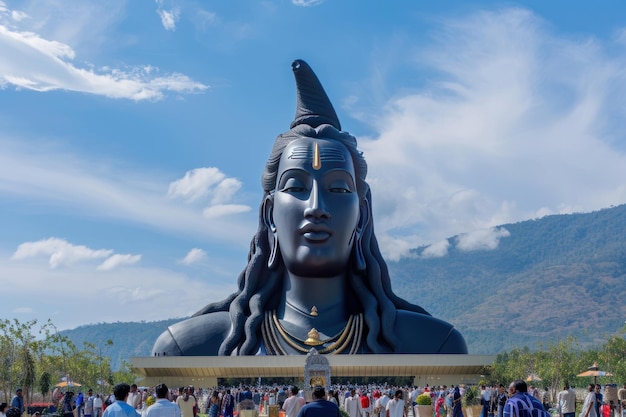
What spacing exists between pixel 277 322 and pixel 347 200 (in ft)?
16.5

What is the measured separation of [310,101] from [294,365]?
993cm

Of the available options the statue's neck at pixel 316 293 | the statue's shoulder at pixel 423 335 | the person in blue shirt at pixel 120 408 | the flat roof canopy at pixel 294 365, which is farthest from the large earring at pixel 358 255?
the person in blue shirt at pixel 120 408

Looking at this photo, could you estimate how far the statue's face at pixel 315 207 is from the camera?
1224 inches

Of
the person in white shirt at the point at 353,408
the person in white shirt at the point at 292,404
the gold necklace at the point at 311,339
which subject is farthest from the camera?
the gold necklace at the point at 311,339

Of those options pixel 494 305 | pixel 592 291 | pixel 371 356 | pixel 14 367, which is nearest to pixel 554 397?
pixel 371 356

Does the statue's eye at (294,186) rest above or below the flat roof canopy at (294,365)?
above

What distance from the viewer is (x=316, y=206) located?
3086cm

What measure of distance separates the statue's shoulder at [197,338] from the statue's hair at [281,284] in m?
0.70

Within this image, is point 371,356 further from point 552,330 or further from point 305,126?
point 552,330

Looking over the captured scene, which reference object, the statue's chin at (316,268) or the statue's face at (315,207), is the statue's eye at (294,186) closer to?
the statue's face at (315,207)

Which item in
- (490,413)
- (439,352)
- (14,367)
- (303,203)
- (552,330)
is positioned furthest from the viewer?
(552,330)

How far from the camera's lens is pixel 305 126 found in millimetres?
33281

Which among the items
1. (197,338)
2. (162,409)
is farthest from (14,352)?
(162,409)

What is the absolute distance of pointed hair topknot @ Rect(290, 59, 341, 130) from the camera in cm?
3406
